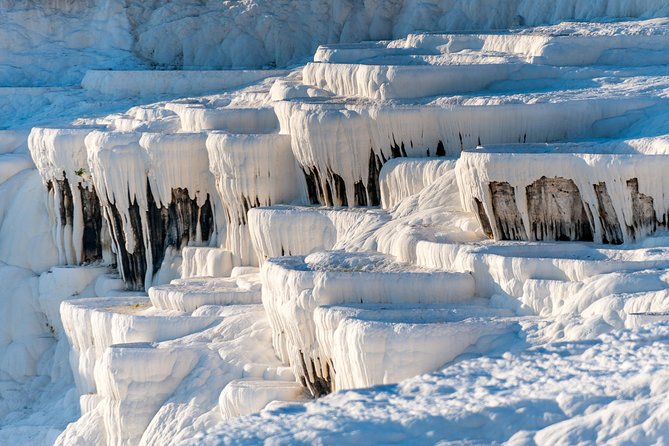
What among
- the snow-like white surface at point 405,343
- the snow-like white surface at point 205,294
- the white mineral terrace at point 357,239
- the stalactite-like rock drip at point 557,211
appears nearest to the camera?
the white mineral terrace at point 357,239

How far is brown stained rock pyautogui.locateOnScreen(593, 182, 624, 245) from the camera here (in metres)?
16.2

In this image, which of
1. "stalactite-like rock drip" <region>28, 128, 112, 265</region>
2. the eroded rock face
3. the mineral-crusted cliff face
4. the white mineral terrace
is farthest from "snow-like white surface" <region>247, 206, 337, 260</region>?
the mineral-crusted cliff face

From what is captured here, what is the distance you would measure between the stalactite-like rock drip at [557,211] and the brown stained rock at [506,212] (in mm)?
134

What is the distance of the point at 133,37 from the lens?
31.5 meters

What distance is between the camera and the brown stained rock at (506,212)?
16.8 meters

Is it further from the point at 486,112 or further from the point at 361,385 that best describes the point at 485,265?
the point at 486,112

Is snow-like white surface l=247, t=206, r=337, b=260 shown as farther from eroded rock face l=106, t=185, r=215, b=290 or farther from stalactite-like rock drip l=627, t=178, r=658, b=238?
stalactite-like rock drip l=627, t=178, r=658, b=238

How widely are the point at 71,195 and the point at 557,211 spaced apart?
10.2 m

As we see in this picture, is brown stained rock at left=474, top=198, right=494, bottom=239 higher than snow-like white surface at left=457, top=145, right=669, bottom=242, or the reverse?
snow-like white surface at left=457, top=145, right=669, bottom=242

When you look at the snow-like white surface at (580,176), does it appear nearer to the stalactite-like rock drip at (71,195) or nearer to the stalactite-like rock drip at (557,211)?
the stalactite-like rock drip at (557,211)

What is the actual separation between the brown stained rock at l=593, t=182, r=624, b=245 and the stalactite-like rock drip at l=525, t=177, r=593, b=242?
0.19 meters

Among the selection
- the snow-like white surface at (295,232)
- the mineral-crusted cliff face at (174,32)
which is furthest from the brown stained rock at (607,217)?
the mineral-crusted cliff face at (174,32)

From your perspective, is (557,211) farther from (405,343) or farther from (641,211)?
(405,343)

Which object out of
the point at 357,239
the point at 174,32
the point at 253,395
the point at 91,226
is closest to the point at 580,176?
the point at 357,239
